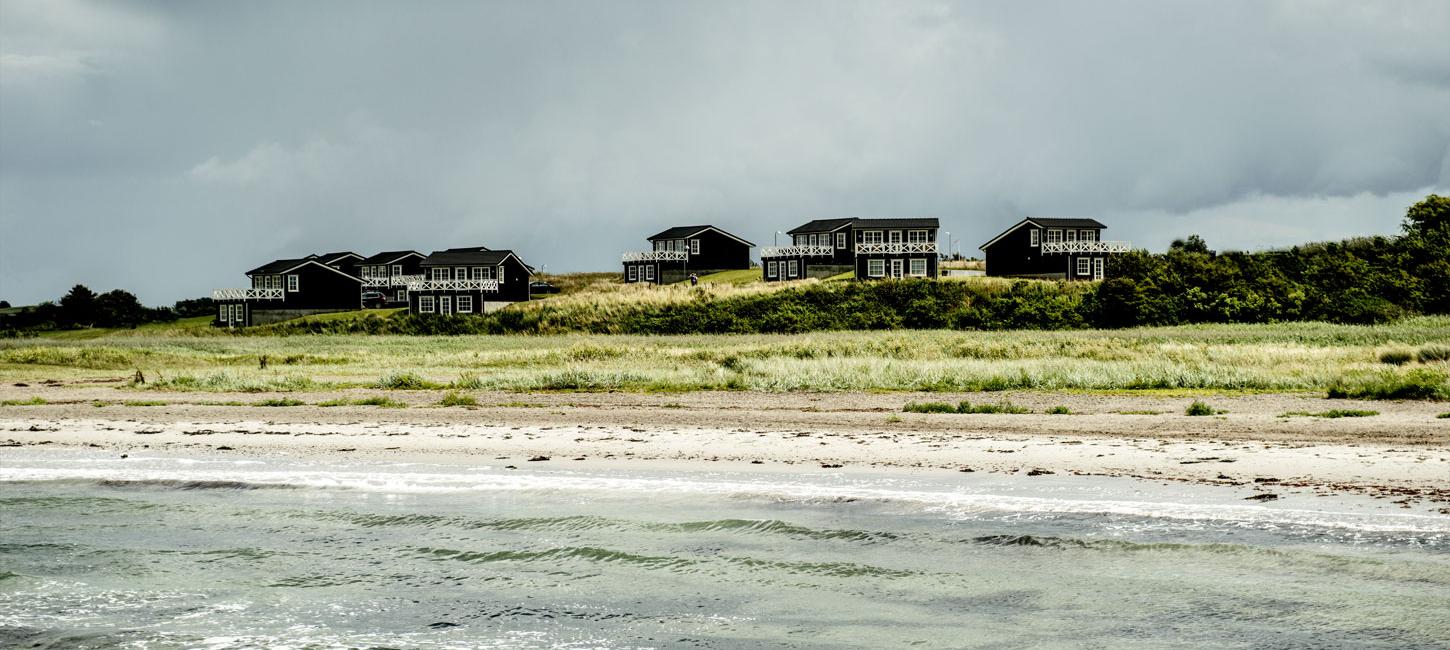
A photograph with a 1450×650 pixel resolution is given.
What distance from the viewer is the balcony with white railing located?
129875mm

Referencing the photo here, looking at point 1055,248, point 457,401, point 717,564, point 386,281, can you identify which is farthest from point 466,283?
point 717,564

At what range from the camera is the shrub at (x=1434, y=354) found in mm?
36594

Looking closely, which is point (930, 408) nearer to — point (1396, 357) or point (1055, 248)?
point (1396, 357)

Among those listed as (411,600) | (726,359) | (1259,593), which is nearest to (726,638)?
(411,600)

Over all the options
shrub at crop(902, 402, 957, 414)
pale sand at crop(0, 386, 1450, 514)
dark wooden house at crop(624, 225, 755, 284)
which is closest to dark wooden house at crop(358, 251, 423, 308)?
dark wooden house at crop(624, 225, 755, 284)

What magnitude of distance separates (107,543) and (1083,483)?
1388cm

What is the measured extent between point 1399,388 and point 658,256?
10651 centimetres

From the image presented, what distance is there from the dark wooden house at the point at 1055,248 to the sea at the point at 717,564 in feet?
319

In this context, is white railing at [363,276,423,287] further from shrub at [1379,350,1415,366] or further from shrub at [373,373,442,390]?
shrub at [1379,350,1415,366]

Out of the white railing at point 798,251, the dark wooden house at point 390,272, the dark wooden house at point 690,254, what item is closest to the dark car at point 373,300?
the dark wooden house at point 390,272

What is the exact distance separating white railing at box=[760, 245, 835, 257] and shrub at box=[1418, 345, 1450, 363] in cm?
8275

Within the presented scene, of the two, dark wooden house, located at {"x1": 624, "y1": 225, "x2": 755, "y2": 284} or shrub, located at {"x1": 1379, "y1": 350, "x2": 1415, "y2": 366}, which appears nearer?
shrub, located at {"x1": 1379, "y1": 350, "x2": 1415, "y2": 366}

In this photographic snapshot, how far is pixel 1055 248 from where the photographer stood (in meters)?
112

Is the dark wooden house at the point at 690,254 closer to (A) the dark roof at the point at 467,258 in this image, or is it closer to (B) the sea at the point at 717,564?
(A) the dark roof at the point at 467,258
